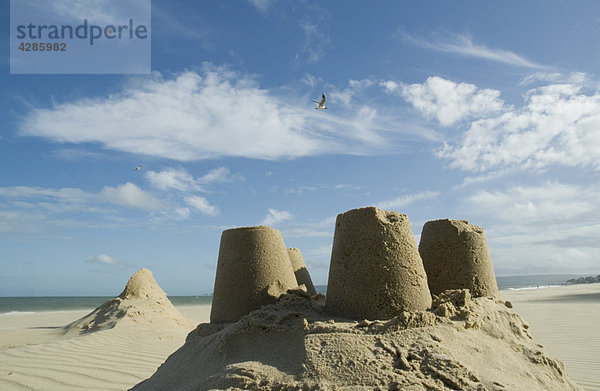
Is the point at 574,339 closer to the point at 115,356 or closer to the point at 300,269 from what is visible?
the point at 300,269

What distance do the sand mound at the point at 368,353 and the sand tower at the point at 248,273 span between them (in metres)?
0.17

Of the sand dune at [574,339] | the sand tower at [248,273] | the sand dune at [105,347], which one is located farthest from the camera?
the sand dune at [105,347]

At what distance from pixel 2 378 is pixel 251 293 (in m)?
4.35

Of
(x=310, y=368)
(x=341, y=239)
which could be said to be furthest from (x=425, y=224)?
(x=310, y=368)

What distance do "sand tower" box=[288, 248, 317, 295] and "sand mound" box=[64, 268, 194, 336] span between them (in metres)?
6.12

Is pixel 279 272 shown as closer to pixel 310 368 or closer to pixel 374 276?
pixel 374 276

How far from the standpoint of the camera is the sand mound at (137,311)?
9.87 metres

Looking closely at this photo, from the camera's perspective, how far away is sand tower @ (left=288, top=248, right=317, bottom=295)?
198 inches

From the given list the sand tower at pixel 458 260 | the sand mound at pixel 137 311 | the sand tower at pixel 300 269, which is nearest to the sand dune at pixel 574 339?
the sand tower at pixel 458 260

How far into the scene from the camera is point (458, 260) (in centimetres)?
416

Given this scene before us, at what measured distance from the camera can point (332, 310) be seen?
349 centimetres

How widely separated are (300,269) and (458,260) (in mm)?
1865

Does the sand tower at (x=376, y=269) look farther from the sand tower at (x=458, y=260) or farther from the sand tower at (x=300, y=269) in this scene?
the sand tower at (x=300, y=269)

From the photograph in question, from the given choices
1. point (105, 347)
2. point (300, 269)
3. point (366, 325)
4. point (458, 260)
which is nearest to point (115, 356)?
point (105, 347)
